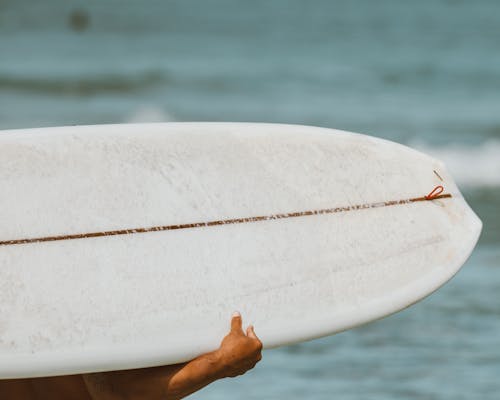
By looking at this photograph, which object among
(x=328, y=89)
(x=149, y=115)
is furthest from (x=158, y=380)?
(x=328, y=89)

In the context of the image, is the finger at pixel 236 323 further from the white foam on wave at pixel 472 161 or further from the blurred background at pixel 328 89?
the white foam on wave at pixel 472 161

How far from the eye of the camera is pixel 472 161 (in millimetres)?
11172

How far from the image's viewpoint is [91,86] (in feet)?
55.4

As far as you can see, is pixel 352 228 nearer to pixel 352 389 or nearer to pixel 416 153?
pixel 416 153

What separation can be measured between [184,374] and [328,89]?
13.5m

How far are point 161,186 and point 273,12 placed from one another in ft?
77.3

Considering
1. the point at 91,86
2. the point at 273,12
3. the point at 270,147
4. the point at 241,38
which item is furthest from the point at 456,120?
the point at 273,12

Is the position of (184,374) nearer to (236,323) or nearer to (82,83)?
(236,323)

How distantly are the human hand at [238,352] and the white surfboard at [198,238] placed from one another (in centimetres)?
13

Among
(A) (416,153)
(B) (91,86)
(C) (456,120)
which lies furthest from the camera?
(B) (91,86)

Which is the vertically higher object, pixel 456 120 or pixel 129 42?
pixel 129 42

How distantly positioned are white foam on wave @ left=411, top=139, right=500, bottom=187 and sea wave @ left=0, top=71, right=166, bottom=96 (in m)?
5.88

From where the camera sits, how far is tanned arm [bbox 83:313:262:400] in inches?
110

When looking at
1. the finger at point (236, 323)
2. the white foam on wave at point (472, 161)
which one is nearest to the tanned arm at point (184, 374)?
the finger at point (236, 323)
